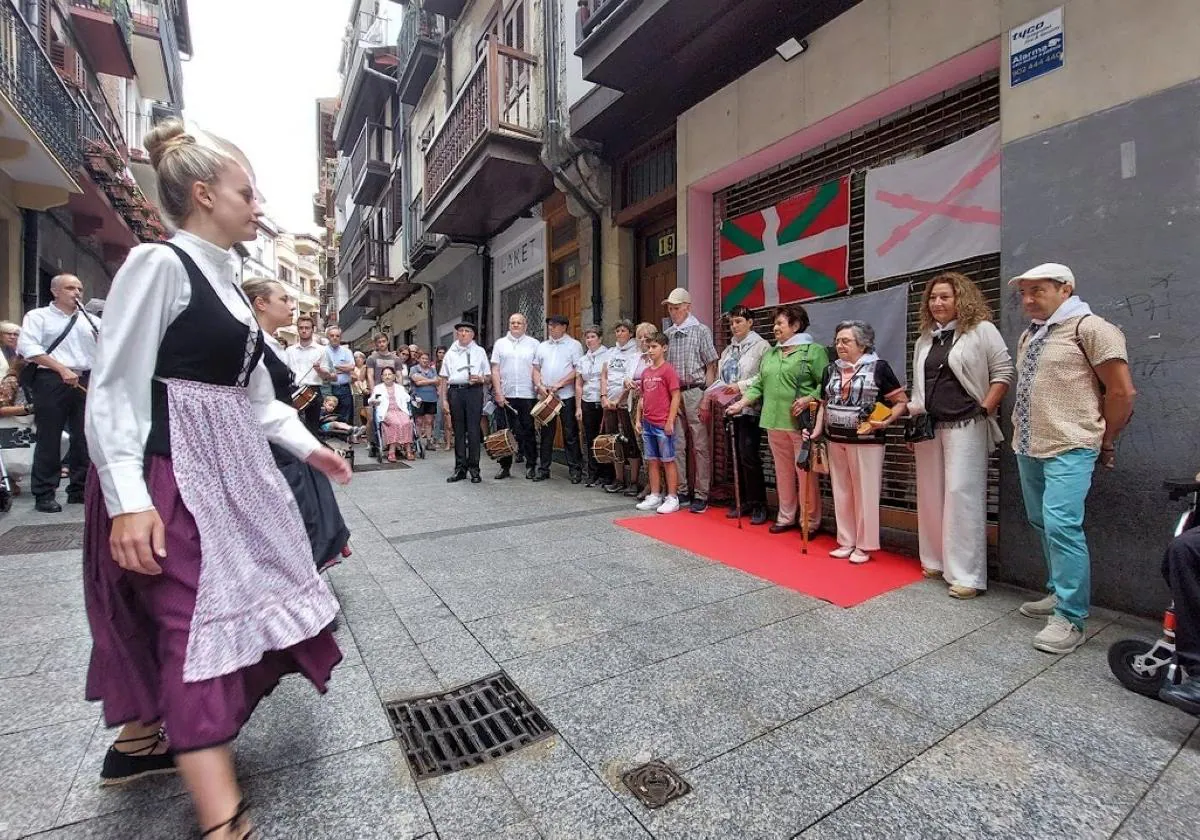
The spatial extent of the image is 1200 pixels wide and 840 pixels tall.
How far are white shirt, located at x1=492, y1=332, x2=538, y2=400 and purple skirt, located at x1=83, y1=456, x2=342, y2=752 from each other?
5959 mm

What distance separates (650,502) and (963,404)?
9.96 ft

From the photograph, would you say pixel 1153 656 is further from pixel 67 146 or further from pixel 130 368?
pixel 67 146

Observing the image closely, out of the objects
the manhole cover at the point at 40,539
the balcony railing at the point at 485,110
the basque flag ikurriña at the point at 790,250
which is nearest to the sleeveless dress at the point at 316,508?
the manhole cover at the point at 40,539

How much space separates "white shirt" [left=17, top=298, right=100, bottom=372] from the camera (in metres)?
4.98

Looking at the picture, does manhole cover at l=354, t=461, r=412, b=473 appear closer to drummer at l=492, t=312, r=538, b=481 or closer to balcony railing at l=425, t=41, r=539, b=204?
drummer at l=492, t=312, r=538, b=481

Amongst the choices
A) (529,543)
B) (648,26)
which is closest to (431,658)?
(529,543)

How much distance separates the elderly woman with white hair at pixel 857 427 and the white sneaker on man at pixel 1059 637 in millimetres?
1336

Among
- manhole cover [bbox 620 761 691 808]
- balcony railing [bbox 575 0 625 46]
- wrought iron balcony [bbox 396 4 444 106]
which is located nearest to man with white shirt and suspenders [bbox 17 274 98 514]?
balcony railing [bbox 575 0 625 46]

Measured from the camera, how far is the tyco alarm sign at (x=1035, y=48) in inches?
136

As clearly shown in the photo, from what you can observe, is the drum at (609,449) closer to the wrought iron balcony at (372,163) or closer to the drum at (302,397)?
the drum at (302,397)

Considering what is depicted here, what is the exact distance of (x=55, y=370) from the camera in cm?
499

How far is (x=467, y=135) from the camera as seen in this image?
8.66 meters

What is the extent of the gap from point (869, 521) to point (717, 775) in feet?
9.16

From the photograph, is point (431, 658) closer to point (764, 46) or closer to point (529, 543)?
point (529, 543)
